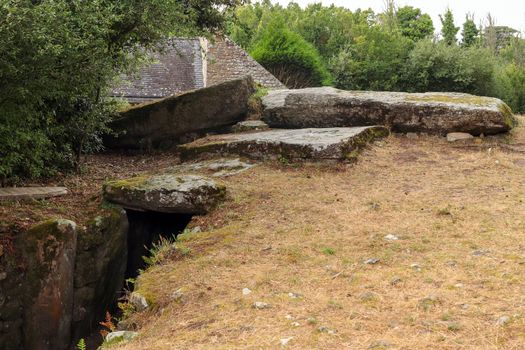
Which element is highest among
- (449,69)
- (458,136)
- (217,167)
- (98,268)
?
(449,69)

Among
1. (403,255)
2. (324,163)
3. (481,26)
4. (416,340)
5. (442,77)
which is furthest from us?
(481,26)

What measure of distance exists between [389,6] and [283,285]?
54.1m

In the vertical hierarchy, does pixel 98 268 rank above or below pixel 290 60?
below

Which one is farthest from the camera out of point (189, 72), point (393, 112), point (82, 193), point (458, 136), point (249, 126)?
point (189, 72)

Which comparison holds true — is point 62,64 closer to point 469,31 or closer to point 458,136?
point 458,136

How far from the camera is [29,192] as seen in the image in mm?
8406

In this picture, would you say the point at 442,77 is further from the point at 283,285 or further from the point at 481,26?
the point at 481,26

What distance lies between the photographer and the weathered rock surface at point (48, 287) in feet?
22.1

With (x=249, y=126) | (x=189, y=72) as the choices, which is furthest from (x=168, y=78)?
(x=249, y=126)

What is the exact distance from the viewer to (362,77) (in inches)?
1004

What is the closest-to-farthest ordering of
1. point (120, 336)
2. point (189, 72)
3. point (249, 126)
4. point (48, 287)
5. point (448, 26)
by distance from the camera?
point (120, 336) < point (48, 287) < point (249, 126) < point (189, 72) < point (448, 26)

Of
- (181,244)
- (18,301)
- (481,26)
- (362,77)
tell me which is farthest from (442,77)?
(481,26)

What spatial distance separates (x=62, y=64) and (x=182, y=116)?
5.67 meters

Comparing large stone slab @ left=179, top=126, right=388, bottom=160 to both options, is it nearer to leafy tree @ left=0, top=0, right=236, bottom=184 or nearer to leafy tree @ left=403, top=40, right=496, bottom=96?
leafy tree @ left=0, top=0, right=236, bottom=184
